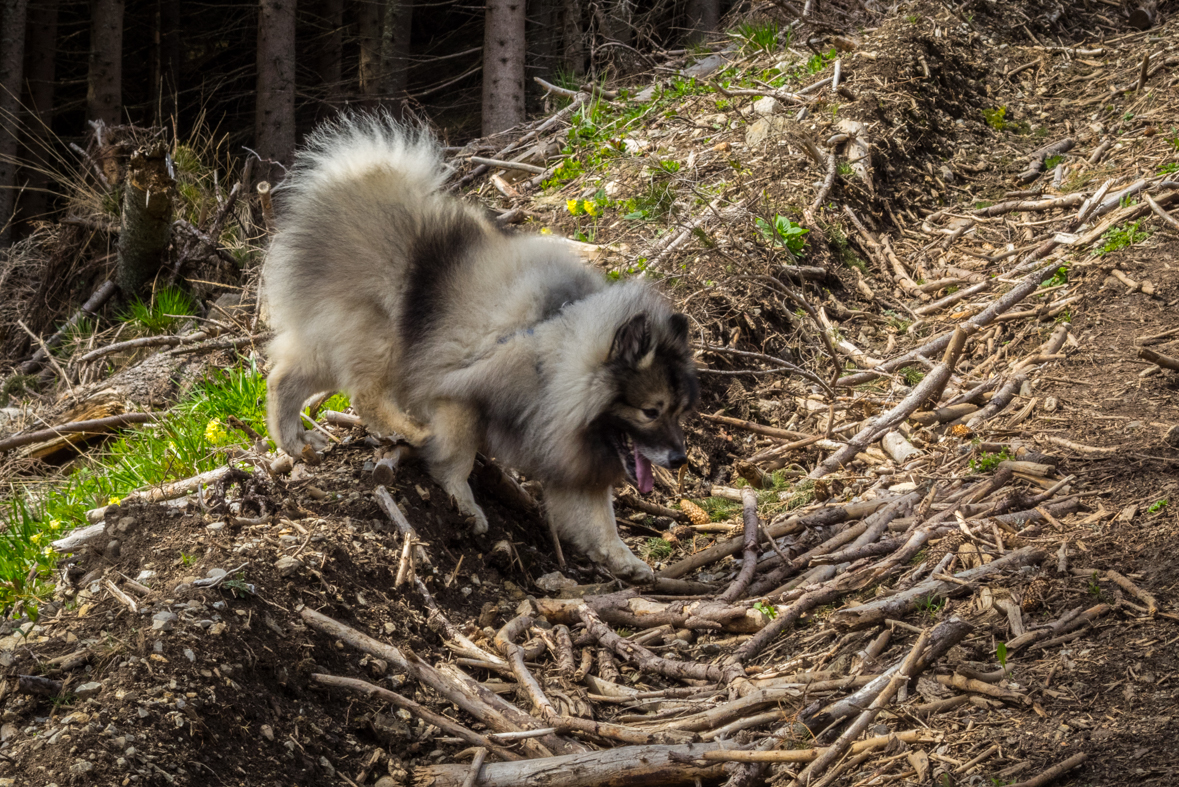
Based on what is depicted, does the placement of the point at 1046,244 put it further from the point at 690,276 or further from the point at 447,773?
the point at 447,773

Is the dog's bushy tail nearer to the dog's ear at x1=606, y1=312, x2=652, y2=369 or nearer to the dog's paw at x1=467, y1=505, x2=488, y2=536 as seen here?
the dog's ear at x1=606, y1=312, x2=652, y2=369

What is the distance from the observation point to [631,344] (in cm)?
401

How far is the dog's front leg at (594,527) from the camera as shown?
4375 mm

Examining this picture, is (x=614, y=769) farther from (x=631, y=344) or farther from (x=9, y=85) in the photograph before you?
(x=9, y=85)

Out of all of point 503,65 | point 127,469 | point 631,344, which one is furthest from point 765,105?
point 127,469

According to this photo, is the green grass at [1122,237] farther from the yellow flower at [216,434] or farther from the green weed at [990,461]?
the yellow flower at [216,434]

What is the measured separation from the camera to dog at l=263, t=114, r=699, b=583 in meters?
4.11

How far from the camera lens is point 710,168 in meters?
7.02

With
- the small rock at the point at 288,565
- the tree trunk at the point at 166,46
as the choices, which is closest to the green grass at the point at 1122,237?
the small rock at the point at 288,565

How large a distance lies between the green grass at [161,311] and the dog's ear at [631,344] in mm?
4776

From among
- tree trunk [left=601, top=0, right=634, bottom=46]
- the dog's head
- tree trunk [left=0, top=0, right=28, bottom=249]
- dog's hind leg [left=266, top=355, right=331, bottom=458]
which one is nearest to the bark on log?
the dog's head

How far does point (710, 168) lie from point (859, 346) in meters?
1.97

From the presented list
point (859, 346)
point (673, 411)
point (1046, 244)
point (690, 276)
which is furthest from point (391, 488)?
point (1046, 244)

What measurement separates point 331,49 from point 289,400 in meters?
11.6
